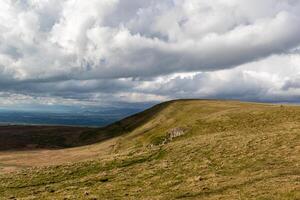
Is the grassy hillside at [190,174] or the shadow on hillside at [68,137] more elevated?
the grassy hillside at [190,174]

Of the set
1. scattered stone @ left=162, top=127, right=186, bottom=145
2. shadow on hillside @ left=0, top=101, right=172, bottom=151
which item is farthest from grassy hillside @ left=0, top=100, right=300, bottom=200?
shadow on hillside @ left=0, top=101, right=172, bottom=151

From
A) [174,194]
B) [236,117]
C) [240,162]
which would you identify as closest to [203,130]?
[236,117]

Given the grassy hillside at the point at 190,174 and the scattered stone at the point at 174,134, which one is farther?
the scattered stone at the point at 174,134

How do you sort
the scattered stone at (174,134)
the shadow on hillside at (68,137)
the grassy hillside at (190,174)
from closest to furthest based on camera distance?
the grassy hillside at (190,174) → the scattered stone at (174,134) → the shadow on hillside at (68,137)

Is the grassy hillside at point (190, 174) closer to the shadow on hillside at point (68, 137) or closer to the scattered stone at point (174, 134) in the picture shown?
the scattered stone at point (174, 134)

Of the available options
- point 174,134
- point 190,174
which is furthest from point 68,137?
point 190,174

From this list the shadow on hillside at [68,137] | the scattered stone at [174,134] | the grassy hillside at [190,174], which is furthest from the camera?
the shadow on hillside at [68,137]

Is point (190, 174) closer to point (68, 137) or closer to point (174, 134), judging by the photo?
point (174, 134)

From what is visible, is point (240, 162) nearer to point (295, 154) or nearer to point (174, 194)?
point (295, 154)

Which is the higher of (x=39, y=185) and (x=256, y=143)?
(x=256, y=143)

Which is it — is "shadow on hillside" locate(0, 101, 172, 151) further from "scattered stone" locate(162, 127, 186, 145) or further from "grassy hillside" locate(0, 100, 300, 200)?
"grassy hillside" locate(0, 100, 300, 200)

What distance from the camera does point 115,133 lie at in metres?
113

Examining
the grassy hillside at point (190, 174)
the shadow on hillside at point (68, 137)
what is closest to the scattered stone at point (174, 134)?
the grassy hillside at point (190, 174)

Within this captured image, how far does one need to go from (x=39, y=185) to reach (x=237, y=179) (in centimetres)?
2222
